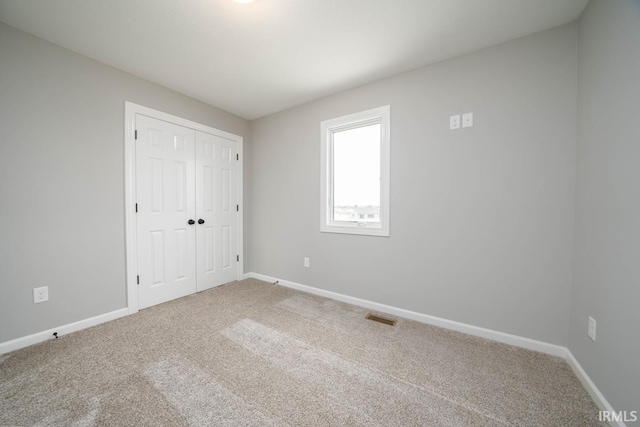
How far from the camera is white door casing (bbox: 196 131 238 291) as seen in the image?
→ 3.13m

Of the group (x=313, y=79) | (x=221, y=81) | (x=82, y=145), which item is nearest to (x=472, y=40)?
(x=313, y=79)

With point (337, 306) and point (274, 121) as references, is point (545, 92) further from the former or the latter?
point (274, 121)

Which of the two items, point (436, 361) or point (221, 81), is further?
point (221, 81)

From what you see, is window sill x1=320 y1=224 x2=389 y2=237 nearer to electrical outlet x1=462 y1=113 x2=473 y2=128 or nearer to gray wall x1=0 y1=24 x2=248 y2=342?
electrical outlet x1=462 y1=113 x2=473 y2=128

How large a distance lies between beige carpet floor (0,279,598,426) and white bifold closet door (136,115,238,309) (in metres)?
0.63

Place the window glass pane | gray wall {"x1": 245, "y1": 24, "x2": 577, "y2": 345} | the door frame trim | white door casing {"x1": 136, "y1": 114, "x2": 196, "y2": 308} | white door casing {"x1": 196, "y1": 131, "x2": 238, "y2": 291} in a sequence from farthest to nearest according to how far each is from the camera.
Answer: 1. white door casing {"x1": 196, "y1": 131, "x2": 238, "y2": 291}
2. the window glass pane
3. white door casing {"x1": 136, "y1": 114, "x2": 196, "y2": 308}
4. the door frame trim
5. gray wall {"x1": 245, "y1": 24, "x2": 577, "y2": 345}

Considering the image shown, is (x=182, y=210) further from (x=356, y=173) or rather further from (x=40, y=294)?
(x=356, y=173)

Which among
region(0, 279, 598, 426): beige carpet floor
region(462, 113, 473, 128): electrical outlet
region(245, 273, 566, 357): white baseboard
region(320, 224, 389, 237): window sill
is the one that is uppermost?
region(462, 113, 473, 128): electrical outlet

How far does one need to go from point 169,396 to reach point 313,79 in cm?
297

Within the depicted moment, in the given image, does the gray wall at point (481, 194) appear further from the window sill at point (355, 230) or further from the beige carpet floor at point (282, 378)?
the beige carpet floor at point (282, 378)

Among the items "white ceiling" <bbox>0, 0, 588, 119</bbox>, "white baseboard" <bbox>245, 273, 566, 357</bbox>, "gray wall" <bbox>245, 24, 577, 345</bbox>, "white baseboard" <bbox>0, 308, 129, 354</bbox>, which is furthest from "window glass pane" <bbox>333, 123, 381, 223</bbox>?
"white baseboard" <bbox>0, 308, 129, 354</bbox>

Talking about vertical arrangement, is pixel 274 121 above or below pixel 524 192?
above

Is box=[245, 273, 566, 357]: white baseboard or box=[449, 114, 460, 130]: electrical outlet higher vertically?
box=[449, 114, 460, 130]: electrical outlet

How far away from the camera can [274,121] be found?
351cm
